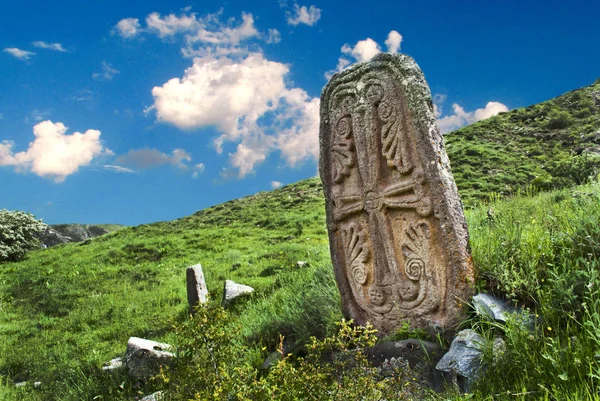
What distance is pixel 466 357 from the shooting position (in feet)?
13.9

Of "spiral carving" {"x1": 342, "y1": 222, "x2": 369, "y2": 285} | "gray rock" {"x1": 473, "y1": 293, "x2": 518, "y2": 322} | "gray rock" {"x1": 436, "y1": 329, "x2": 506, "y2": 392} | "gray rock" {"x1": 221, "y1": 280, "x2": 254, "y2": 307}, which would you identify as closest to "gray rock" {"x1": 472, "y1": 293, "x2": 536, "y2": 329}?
"gray rock" {"x1": 473, "y1": 293, "x2": 518, "y2": 322}

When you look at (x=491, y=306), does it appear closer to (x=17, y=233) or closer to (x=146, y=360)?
(x=146, y=360)

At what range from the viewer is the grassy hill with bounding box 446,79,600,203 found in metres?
21.0

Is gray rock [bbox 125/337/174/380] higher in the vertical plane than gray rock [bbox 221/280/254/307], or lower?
lower

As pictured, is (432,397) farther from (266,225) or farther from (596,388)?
(266,225)

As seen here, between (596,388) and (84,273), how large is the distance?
14.9m

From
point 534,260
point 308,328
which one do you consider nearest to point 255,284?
point 308,328

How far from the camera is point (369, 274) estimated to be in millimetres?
5785

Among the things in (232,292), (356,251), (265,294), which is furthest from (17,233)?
(356,251)

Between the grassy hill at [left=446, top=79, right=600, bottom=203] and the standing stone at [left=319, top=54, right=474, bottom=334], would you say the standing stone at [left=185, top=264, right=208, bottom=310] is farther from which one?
the grassy hill at [left=446, top=79, right=600, bottom=203]

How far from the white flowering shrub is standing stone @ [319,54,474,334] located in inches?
788

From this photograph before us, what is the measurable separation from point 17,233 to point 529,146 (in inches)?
1269

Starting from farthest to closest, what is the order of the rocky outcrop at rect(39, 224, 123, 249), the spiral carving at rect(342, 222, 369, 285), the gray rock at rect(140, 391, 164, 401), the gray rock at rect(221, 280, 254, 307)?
the rocky outcrop at rect(39, 224, 123, 249)
the gray rock at rect(221, 280, 254, 307)
the spiral carving at rect(342, 222, 369, 285)
the gray rock at rect(140, 391, 164, 401)

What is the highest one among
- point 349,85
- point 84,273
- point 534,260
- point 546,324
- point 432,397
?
point 349,85
